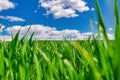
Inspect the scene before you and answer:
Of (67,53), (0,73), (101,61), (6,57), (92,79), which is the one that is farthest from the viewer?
(6,57)

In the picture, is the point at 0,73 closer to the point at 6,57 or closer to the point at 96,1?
the point at 6,57

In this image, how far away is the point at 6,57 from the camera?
94.3 inches

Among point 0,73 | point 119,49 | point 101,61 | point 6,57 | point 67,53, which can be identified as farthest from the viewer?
point 6,57

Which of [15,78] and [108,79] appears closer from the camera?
[108,79]

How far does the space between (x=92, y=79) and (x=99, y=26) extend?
7.0 inches

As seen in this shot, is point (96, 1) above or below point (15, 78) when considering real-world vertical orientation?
above

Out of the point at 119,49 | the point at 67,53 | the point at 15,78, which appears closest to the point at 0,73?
the point at 15,78

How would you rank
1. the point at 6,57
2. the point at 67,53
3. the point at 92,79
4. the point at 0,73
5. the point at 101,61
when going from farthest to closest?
the point at 6,57 < the point at 0,73 < the point at 67,53 < the point at 101,61 < the point at 92,79

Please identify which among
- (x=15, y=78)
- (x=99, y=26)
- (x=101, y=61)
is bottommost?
(x=15, y=78)

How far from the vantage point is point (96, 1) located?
917mm

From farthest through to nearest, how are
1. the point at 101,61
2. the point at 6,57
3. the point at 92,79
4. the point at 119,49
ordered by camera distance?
the point at 6,57 → the point at 101,61 → the point at 92,79 → the point at 119,49

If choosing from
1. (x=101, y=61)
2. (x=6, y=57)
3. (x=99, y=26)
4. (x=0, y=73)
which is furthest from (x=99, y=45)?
(x=6, y=57)

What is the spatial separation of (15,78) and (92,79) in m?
1.17

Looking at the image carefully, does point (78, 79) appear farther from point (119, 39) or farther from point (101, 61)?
point (119, 39)
